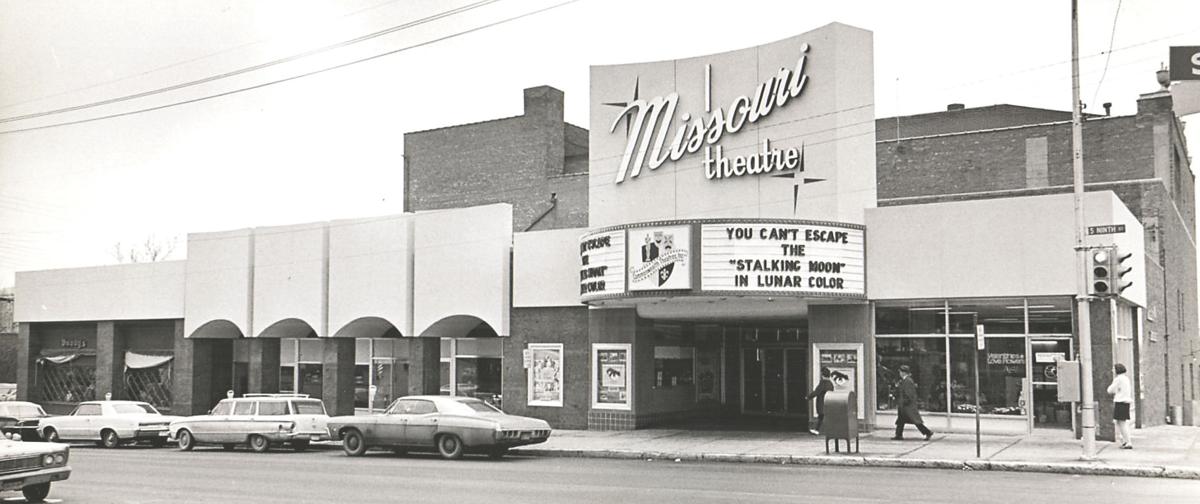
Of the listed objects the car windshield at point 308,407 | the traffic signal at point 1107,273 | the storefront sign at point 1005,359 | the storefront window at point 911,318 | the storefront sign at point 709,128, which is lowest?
the car windshield at point 308,407

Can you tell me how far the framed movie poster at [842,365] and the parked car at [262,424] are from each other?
12.0 m

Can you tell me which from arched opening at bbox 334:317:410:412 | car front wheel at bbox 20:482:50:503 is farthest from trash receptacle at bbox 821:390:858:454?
arched opening at bbox 334:317:410:412

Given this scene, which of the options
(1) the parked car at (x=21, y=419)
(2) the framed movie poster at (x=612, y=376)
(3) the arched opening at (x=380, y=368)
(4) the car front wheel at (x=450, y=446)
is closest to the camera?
(4) the car front wheel at (x=450, y=446)

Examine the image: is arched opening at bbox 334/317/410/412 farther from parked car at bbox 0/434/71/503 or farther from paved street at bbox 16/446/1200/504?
parked car at bbox 0/434/71/503

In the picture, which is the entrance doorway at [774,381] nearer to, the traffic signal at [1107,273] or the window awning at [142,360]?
the traffic signal at [1107,273]

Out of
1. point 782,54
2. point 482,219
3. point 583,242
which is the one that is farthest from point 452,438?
point 782,54

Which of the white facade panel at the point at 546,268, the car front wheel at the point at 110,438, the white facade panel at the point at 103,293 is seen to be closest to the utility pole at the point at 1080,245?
the white facade panel at the point at 546,268

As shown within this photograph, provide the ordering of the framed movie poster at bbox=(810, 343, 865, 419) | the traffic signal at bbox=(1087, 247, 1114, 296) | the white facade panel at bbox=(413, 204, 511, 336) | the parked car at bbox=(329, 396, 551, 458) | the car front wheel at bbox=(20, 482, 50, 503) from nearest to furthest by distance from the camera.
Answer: the car front wheel at bbox=(20, 482, 50, 503) → the traffic signal at bbox=(1087, 247, 1114, 296) → the parked car at bbox=(329, 396, 551, 458) → the framed movie poster at bbox=(810, 343, 865, 419) → the white facade panel at bbox=(413, 204, 511, 336)

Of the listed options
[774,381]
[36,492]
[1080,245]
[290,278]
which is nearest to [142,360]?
[290,278]

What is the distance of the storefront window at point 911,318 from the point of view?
24.6 metres

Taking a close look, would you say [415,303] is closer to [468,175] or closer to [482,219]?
[482,219]

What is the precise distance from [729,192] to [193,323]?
20.5 metres

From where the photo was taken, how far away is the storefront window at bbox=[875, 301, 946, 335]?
80.8 ft

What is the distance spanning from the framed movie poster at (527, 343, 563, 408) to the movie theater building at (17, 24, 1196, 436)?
0.21ft
